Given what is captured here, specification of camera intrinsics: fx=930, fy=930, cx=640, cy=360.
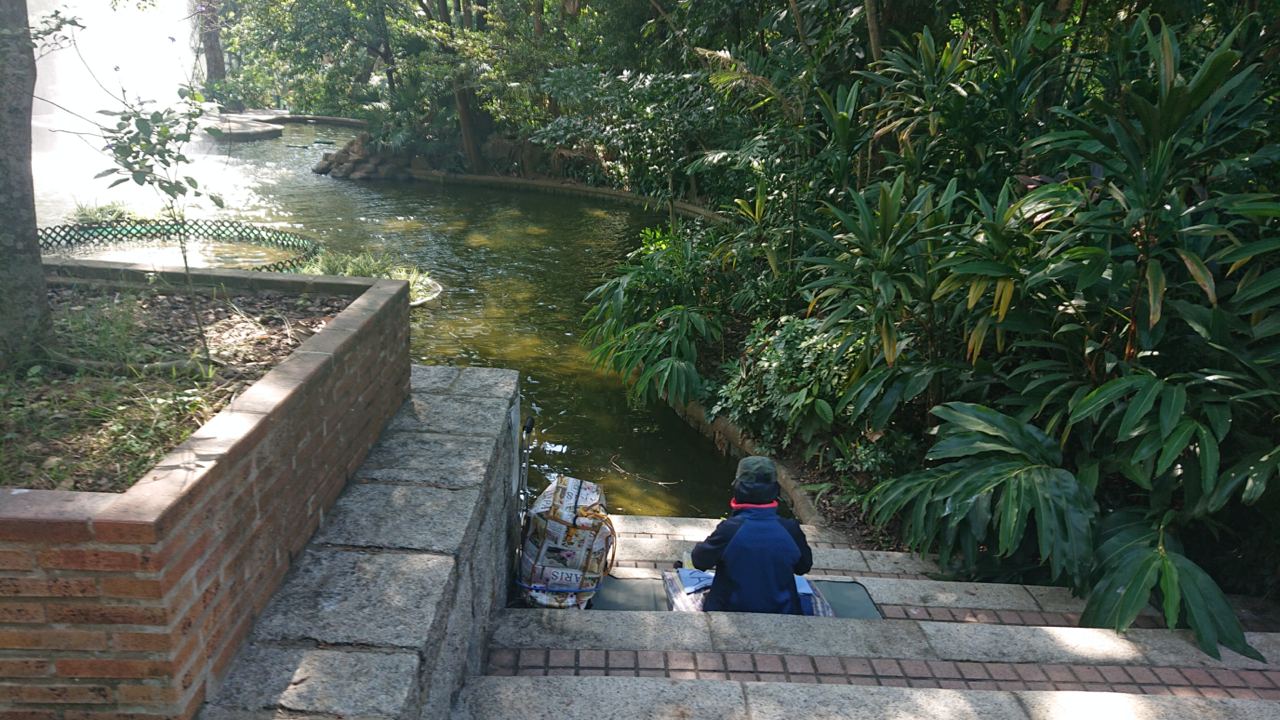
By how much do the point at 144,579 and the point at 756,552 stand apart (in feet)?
7.81

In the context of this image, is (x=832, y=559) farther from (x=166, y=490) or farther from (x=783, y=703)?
(x=166, y=490)

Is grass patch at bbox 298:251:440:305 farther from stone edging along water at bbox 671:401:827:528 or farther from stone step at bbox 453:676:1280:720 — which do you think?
stone step at bbox 453:676:1280:720

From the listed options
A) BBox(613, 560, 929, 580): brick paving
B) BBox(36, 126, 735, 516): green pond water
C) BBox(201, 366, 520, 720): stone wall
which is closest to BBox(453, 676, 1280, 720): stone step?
BBox(201, 366, 520, 720): stone wall

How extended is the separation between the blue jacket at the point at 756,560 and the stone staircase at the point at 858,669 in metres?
0.24

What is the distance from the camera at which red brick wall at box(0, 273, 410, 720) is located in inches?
77.5

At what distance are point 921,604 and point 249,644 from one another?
→ 114 inches

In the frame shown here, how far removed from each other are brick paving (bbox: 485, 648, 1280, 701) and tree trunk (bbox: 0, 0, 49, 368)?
6.81ft

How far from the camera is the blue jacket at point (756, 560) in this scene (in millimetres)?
3736

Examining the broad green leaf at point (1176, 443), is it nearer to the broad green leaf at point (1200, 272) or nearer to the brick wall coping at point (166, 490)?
the broad green leaf at point (1200, 272)

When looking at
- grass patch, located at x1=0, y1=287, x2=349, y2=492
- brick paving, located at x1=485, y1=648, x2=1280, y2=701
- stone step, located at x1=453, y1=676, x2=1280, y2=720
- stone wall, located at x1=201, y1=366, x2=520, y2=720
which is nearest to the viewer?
stone wall, located at x1=201, y1=366, x2=520, y2=720

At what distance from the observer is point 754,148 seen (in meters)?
7.82

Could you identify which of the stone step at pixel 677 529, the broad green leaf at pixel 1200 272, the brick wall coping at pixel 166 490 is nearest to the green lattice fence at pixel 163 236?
the stone step at pixel 677 529

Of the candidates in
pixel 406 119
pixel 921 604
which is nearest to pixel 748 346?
pixel 921 604

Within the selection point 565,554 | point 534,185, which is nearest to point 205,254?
point 565,554
